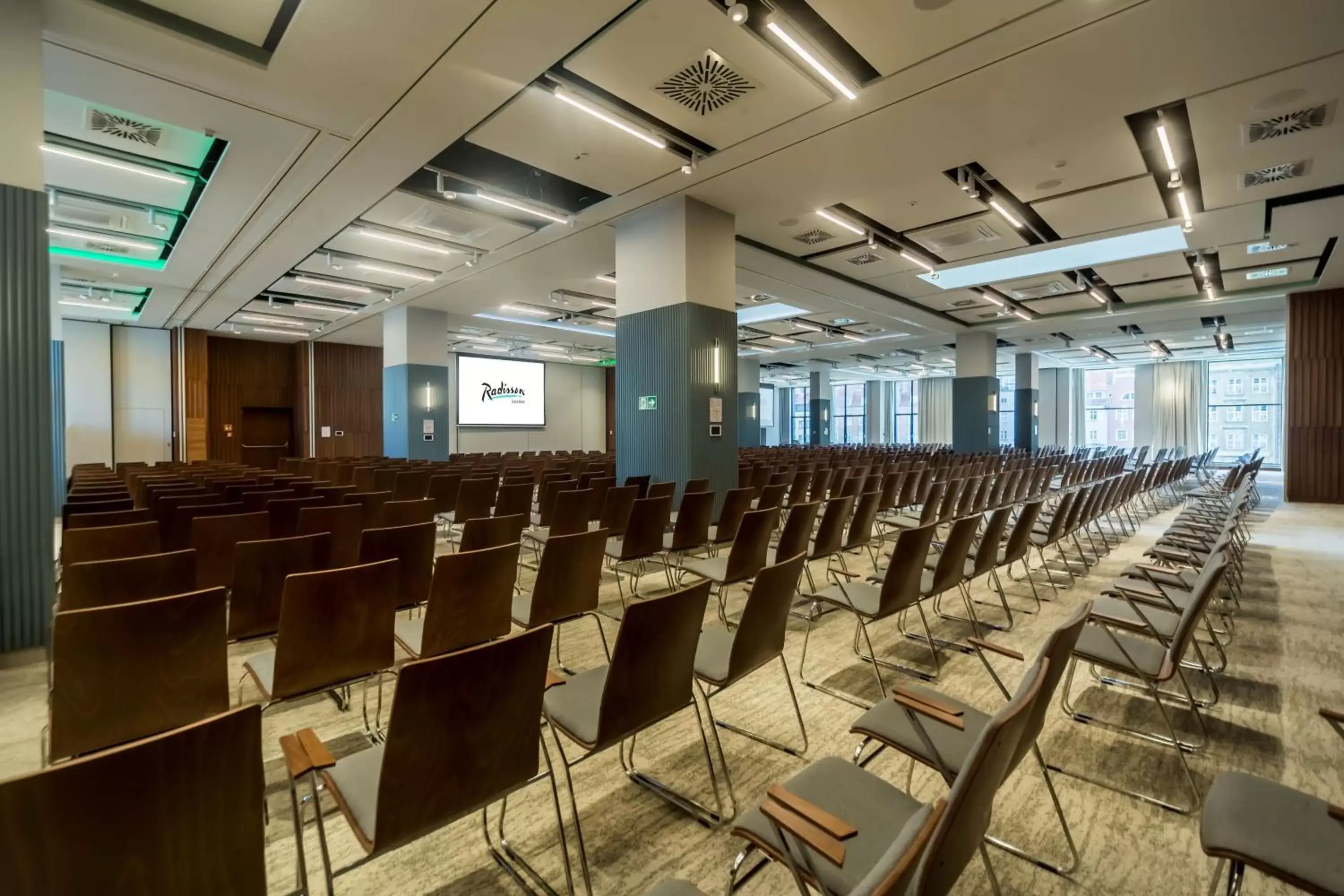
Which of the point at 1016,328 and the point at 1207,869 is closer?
the point at 1207,869

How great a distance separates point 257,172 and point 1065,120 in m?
8.14

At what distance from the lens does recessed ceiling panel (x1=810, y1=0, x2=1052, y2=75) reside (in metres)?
3.97

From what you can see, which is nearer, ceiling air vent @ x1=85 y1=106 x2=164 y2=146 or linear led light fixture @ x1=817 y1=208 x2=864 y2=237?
ceiling air vent @ x1=85 y1=106 x2=164 y2=146

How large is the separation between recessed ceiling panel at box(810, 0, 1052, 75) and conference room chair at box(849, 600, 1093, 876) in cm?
404

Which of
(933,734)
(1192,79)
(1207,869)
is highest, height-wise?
(1192,79)

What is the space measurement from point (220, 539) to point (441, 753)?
292cm

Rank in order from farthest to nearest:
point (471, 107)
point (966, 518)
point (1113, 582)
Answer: point (471, 107)
point (966, 518)
point (1113, 582)

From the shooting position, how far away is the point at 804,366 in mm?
24094

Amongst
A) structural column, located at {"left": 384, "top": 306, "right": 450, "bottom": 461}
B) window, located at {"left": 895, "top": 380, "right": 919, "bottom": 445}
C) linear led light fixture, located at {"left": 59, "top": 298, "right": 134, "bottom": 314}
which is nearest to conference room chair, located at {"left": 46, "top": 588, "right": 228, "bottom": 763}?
structural column, located at {"left": 384, "top": 306, "right": 450, "bottom": 461}

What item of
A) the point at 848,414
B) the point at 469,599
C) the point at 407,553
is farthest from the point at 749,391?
the point at 469,599

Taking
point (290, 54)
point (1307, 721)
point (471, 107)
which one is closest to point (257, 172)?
point (290, 54)

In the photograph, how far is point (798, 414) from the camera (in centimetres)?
3175

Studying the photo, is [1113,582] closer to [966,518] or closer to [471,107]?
[966,518]

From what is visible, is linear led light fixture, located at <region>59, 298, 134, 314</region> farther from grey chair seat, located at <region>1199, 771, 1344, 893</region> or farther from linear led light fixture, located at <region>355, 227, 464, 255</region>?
grey chair seat, located at <region>1199, 771, 1344, 893</region>
